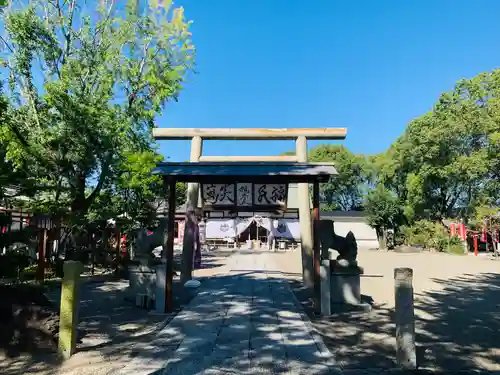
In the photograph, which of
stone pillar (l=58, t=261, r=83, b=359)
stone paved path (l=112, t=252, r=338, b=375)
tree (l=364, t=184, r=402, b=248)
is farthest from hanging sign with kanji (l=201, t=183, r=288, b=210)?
tree (l=364, t=184, r=402, b=248)

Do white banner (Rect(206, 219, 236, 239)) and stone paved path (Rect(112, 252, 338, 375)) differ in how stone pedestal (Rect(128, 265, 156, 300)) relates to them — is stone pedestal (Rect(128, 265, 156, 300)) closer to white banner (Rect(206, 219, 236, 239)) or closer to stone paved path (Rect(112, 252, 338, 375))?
stone paved path (Rect(112, 252, 338, 375))

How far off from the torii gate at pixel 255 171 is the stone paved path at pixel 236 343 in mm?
1005

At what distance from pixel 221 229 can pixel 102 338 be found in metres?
23.8

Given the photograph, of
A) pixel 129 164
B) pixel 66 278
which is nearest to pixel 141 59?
pixel 129 164

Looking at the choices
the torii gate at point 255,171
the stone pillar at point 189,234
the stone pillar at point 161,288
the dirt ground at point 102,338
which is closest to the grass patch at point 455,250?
the torii gate at point 255,171

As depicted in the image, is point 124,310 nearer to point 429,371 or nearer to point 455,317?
point 429,371

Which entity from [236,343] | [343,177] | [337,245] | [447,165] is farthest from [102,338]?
[343,177]

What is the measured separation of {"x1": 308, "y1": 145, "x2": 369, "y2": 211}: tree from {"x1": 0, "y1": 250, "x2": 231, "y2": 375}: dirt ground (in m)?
33.2

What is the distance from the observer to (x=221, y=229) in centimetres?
2895

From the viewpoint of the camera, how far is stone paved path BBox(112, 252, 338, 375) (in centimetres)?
381

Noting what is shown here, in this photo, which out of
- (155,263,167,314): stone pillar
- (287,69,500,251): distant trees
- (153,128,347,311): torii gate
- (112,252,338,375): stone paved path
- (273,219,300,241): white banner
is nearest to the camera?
(112,252,338,375): stone paved path

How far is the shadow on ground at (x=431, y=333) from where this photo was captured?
4297 mm

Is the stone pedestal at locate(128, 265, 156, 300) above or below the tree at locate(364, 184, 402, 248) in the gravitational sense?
below

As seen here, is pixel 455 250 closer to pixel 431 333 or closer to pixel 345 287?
pixel 345 287
